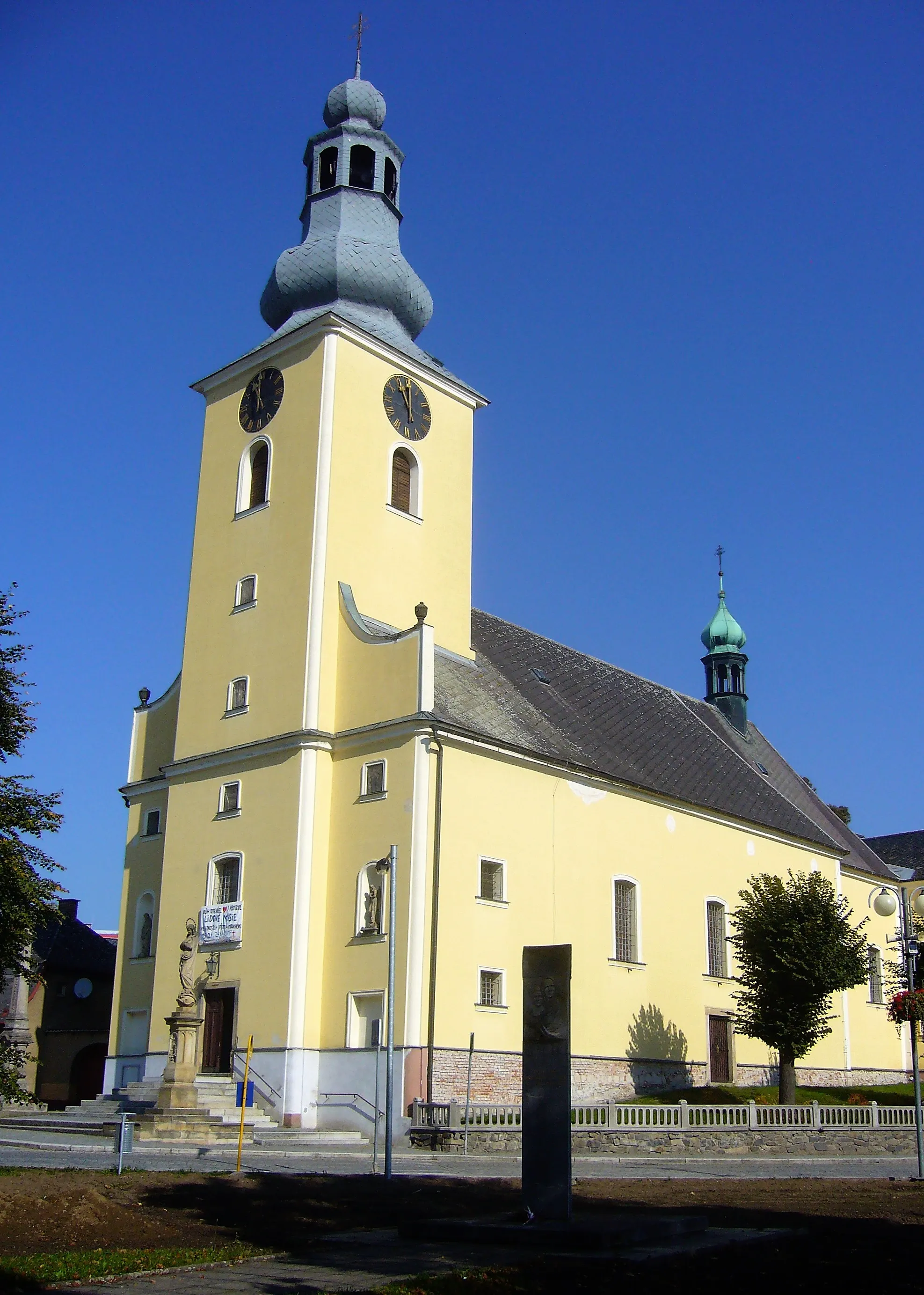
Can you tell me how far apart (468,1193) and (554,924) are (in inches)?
610

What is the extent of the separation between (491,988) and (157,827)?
10.7 meters

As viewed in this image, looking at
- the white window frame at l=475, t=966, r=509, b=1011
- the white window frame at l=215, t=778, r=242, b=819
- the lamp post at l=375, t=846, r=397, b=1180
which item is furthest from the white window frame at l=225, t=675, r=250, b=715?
the white window frame at l=475, t=966, r=509, b=1011

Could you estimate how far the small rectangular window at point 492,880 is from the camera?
1141 inches

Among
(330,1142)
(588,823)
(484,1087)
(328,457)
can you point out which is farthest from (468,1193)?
(328,457)

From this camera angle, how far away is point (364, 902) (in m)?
28.2

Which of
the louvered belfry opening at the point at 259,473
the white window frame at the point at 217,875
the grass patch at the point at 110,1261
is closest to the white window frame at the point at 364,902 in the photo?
the white window frame at the point at 217,875

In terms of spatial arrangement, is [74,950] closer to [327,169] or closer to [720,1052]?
[720,1052]

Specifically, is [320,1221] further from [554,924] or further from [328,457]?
[328,457]

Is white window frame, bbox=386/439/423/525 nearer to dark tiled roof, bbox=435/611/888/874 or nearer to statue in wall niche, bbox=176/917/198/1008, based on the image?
dark tiled roof, bbox=435/611/888/874

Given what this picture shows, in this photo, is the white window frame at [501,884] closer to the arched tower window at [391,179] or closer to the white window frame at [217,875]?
the white window frame at [217,875]

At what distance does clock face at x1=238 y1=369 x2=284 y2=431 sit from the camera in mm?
33844

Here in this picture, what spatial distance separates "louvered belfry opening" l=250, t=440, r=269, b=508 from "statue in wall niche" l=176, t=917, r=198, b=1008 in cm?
1121

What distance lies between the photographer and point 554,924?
3031 centimetres

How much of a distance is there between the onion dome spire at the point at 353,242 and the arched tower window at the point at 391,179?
2 centimetres
